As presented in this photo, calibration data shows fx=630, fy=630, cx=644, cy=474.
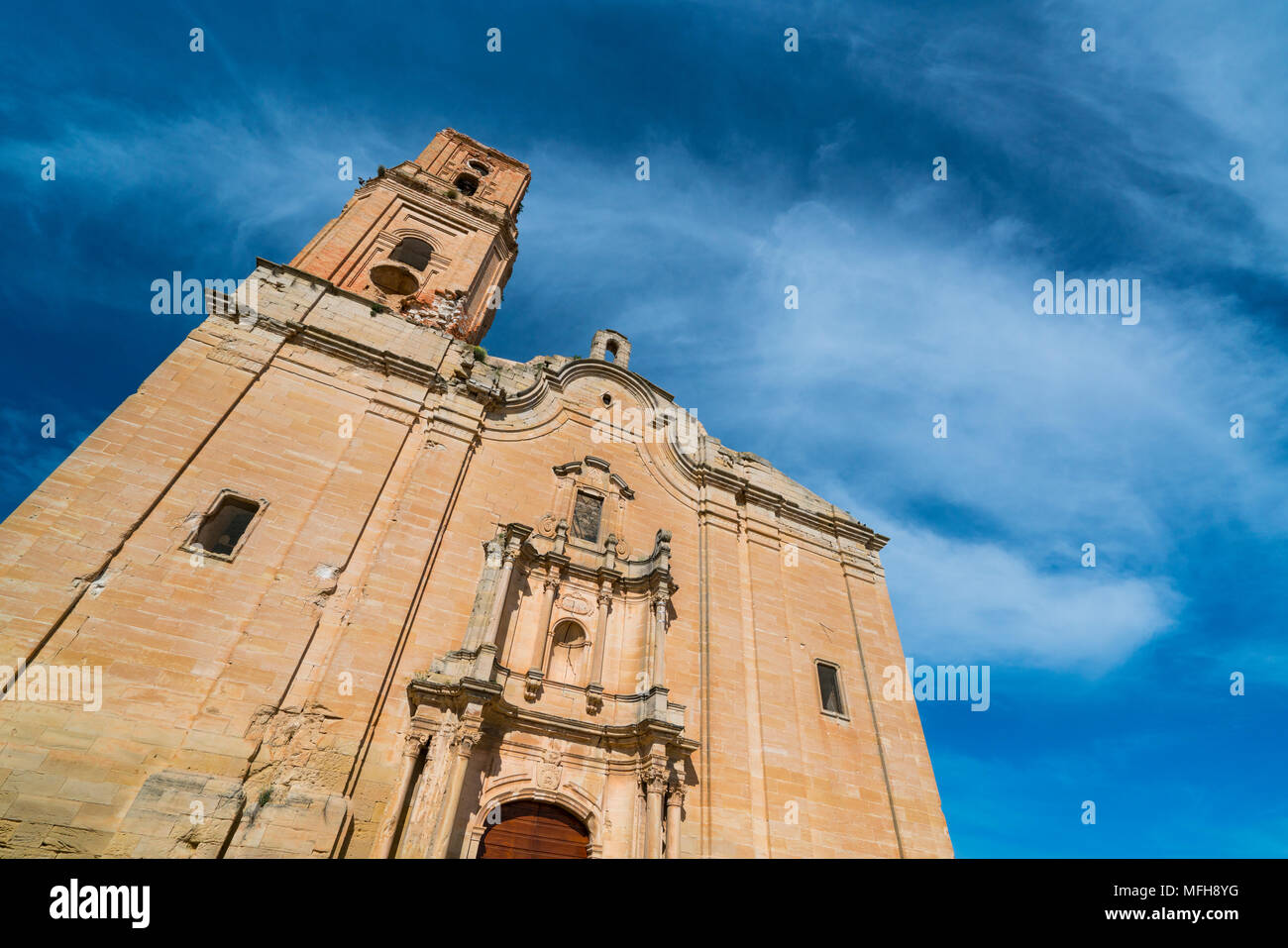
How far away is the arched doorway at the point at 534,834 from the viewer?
10477 millimetres

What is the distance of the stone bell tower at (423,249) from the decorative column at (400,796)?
12.4 meters

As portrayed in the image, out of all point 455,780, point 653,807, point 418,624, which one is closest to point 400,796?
point 455,780

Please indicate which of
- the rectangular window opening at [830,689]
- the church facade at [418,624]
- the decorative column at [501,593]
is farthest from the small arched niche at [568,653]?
the rectangular window opening at [830,689]

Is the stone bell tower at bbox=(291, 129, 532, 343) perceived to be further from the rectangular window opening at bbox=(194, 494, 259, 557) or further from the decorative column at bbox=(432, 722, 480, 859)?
the decorative column at bbox=(432, 722, 480, 859)

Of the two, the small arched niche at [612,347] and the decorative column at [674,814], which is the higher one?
the small arched niche at [612,347]

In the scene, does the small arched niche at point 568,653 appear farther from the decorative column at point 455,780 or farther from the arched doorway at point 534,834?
the decorative column at point 455,780

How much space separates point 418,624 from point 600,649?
3.80 m

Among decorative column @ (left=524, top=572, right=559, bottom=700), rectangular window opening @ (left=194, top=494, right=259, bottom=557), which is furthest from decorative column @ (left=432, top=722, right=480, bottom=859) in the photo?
rectangular window opening @ (left=194, top=494, right=259, bottom=557)

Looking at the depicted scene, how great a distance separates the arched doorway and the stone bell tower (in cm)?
1355

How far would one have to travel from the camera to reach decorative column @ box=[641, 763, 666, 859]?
35.5ft

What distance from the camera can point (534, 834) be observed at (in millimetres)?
10828
